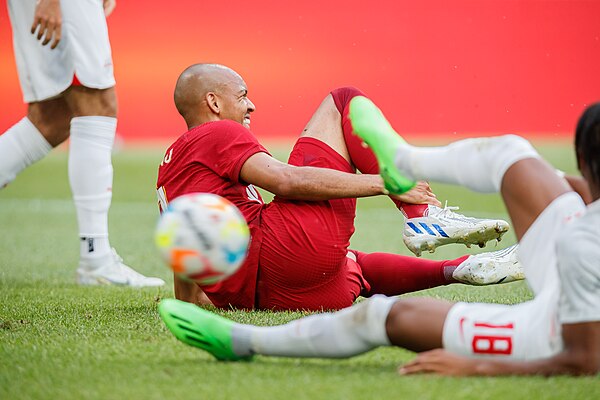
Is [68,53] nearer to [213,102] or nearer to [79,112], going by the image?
[79,112]

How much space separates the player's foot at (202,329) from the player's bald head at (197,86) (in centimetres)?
164

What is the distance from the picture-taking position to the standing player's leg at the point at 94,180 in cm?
511

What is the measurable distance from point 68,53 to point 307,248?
2158 millimetres

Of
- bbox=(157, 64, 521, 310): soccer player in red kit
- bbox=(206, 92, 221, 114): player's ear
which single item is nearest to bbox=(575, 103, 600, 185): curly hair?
bbox=(157, 64, 521, 310): soccer player in red kit

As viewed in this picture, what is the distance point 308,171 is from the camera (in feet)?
12.1

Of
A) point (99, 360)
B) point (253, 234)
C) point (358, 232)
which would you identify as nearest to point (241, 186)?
point (253, 234)

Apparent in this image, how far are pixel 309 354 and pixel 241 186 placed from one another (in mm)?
1452

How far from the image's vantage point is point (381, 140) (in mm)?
2861

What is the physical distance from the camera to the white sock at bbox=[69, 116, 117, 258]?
A: 5.13 m

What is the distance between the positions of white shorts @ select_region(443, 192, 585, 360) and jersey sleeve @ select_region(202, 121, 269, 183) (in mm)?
1520

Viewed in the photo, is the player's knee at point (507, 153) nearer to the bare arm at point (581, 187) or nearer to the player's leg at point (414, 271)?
the bare arm at point (581, 187)

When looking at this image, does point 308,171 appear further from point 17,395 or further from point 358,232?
point 358,232

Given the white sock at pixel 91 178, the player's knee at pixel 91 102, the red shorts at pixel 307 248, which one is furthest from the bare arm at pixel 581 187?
the player's knee at pixel 91 102

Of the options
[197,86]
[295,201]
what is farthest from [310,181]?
[197,86]
